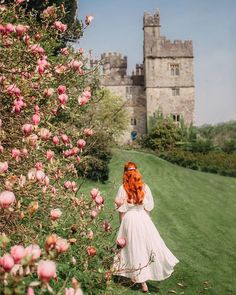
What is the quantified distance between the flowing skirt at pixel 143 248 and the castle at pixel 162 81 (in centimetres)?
3821

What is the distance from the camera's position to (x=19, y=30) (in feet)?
12.1

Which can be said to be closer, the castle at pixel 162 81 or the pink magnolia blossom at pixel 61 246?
the pink magnolia blossom at pixel 61 246

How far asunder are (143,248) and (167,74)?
132 ft

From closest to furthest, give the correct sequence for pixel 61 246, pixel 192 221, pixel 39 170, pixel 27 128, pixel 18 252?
1. pixel 18 252
2. pixel 61 246
3. pixel 27 128
4. pixel 39 170
5. pixel 192 221

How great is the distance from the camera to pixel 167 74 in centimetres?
4544

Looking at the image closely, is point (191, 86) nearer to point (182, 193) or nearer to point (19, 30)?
point (182, 193)

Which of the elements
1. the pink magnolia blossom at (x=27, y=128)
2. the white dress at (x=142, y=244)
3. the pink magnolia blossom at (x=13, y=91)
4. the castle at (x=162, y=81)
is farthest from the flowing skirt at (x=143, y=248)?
the castle at (x=162, y=81)

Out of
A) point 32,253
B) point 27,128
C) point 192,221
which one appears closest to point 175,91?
point 192,221

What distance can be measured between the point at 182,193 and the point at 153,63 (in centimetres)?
3060

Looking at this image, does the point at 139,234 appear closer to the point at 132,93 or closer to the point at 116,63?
the point at 132,93

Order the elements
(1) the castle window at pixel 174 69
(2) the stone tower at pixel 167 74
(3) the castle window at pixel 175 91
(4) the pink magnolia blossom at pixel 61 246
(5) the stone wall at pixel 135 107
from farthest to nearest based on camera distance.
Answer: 1. (5) the stone wall at pixel 135 107
2. (1) the castle window at pixel 174 69
3. (3) the castle window at pixel 175 91
4. (2) the stone tower at pixel 167 74
5. (4) the pink magnolia blossom at pixel 61 246

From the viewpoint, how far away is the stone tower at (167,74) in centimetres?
4500

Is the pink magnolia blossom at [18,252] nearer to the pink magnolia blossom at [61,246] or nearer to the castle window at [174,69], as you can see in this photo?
the pink magnolia blossom at [61,246]

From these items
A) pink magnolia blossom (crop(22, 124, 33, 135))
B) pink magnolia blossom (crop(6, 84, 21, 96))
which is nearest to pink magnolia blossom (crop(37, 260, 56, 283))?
pink magnolia blossom (crop(22, 124, 33, 135))
